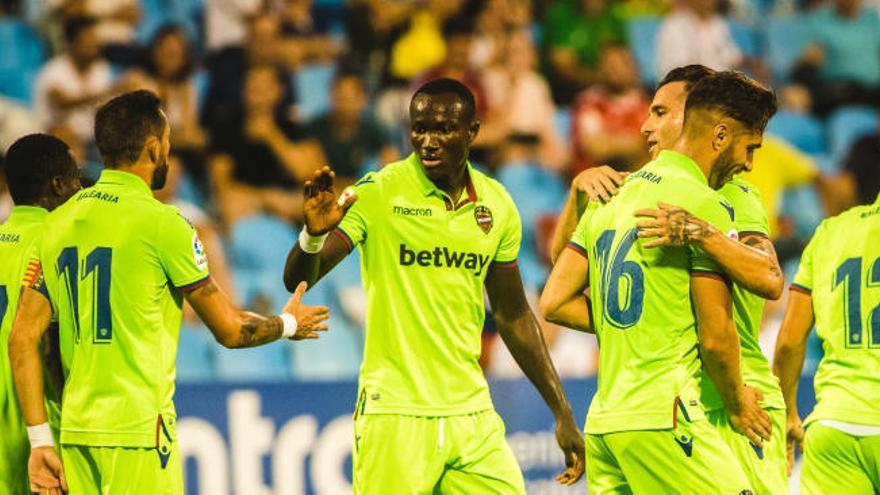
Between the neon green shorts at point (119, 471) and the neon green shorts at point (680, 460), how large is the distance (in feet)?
6.00

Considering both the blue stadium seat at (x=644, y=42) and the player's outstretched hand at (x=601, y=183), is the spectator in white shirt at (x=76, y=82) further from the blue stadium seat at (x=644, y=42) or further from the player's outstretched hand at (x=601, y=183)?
the player's outstretched hand at (x=601, y=183)

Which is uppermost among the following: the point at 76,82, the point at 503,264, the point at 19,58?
the point at 19,58

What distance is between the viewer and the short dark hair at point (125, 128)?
18.3ft

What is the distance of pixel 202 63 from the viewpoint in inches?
476

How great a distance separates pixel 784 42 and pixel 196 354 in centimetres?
811

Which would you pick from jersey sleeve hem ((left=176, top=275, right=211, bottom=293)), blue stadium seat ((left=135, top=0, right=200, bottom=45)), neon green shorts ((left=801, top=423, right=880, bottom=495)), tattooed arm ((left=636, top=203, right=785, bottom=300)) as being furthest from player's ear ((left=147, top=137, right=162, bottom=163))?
blue stadium seat ((left=135, top=0, right=200, bottom=45))

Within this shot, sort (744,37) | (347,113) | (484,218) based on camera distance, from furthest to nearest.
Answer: (744,37)
(347,113)
(484,218)

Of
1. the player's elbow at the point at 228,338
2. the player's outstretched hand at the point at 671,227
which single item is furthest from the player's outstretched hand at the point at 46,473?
the player's outstretched hand at the point at 671,227

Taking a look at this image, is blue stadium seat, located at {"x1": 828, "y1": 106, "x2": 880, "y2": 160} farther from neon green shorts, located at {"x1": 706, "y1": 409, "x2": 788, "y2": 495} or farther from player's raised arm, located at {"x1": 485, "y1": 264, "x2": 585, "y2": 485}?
neon green shorts, located at {"x1": 706, "y1": 409, "x2": 788, "y2": 495}

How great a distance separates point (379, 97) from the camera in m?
12.5

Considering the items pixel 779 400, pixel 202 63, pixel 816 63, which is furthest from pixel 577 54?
pixel 779 400

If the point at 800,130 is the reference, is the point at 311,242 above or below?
below

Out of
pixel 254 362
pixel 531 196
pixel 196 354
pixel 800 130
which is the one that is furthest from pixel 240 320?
pixel 800 130

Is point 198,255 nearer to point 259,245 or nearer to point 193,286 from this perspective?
point 193,286
